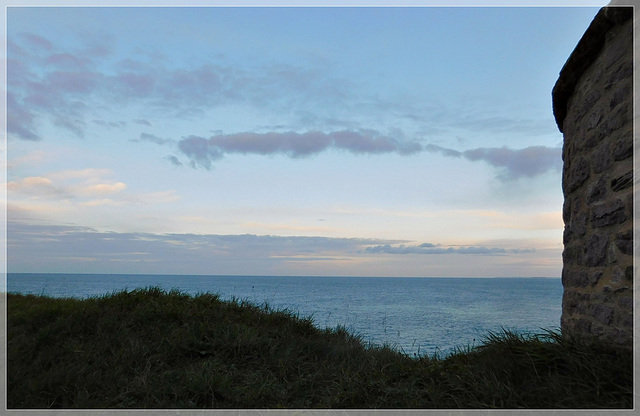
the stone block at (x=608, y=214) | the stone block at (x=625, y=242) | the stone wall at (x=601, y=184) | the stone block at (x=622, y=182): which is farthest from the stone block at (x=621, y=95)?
the stone block at (x=625, y=242)

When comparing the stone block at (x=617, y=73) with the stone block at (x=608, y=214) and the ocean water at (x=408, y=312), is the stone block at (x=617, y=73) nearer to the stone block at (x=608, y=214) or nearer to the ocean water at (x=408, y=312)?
the stone block at (x=608, y=214)

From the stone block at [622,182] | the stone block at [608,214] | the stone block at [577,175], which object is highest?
the stone block at [577,175]

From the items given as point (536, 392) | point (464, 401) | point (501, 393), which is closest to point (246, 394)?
point (464, 401)

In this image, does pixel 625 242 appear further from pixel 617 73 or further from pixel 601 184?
pixel 617 73

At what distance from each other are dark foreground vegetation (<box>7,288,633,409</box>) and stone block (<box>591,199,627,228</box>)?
1.22 metres

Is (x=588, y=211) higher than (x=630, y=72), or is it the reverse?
(x=630, y=72)

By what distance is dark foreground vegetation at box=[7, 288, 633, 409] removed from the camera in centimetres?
375

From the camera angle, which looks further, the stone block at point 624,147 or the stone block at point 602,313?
the stone block at point 602,313

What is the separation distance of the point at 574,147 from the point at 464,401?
3.55 metres

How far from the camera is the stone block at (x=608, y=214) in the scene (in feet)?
12.7

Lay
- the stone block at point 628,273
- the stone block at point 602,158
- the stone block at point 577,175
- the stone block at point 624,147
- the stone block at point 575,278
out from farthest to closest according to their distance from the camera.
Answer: the stone block at point 577,175 → the stone block at point 575,278 → the stone block at point 602,158 → the stone block at point 624,147 → the stone block at point 628,273

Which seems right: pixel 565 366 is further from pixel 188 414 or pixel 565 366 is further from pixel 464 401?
pixel 188 414

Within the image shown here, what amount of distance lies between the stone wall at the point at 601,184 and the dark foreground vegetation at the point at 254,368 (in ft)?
1.58

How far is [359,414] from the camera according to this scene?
13.6 ft
